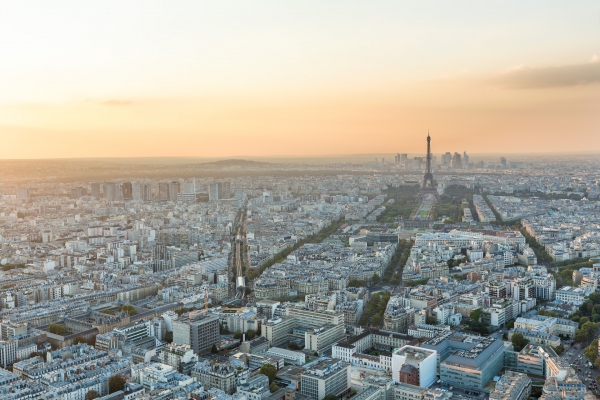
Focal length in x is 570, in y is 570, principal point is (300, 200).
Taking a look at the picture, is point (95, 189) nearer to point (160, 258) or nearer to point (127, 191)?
point (127, 191)

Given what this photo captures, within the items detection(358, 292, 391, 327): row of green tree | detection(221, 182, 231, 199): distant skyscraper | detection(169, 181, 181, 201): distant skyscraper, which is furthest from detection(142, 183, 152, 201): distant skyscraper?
detection(358, 292, 391, 327): row of green tree

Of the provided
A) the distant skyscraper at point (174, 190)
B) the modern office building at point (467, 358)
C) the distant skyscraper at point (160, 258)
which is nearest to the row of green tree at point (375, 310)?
the modern office building at point (467, 358)

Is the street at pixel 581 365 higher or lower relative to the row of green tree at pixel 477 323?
lower

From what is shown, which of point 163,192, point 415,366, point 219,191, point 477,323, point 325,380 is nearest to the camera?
point 325,380

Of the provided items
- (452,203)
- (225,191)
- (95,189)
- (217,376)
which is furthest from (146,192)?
(217,376)

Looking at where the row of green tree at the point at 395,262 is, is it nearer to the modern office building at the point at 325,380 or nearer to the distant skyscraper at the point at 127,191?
the modern office building at the point at 325,380

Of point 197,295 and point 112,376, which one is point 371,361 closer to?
point 112,376

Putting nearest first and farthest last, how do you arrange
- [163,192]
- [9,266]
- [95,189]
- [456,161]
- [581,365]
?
1. [581,365]
2. [9,266]
3. [95,189]
4. [163,192]
5. [456,161]

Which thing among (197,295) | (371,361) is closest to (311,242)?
(197,295)
